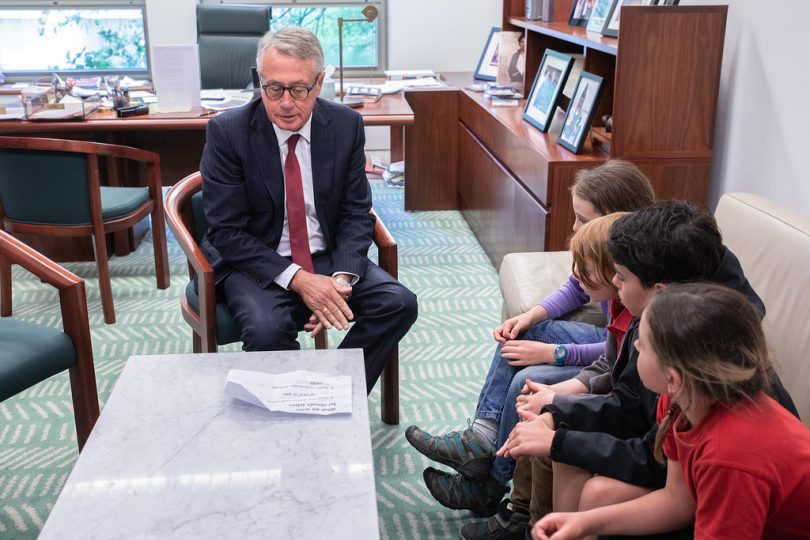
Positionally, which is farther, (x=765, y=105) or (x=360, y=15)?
(x=360, y=15)

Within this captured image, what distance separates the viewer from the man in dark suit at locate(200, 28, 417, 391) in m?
2.29

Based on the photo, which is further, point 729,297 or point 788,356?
point 788,356

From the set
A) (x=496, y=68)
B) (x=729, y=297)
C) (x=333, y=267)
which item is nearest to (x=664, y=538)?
(x=729, y=297)

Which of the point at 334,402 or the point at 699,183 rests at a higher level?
the point at 699,183

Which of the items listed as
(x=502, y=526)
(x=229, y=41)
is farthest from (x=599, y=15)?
(x=229, y=41)

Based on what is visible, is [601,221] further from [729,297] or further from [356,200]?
[356,200]

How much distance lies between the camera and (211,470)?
59.4 inches

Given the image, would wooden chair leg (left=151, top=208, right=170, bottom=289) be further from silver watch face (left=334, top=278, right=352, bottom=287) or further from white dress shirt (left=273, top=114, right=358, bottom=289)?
silver watch face (left=334, top=278, right=352, bottom=287)

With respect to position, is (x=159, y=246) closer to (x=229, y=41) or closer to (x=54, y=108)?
(x=54, y=108)

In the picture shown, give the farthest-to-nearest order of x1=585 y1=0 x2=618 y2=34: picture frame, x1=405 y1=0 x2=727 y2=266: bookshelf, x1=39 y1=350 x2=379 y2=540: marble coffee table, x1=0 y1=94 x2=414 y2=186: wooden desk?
x1=0 y1=94 x2=414 y2=186: wooden desk, x1=585 y1=0 x2=618 y2=34: picture frame, x1=405 y1=0 x2=727 y2=266: bookshelf, x1=39 y1=350 x2=379 y2=540: marble coffee table

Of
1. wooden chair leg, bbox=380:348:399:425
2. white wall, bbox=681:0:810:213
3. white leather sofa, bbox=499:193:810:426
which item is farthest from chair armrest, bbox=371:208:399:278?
white wall, bbox=681:0:810:213

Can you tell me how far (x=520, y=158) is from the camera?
333cm

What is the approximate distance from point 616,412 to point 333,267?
1.10 m

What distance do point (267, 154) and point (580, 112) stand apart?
125 centimetres
